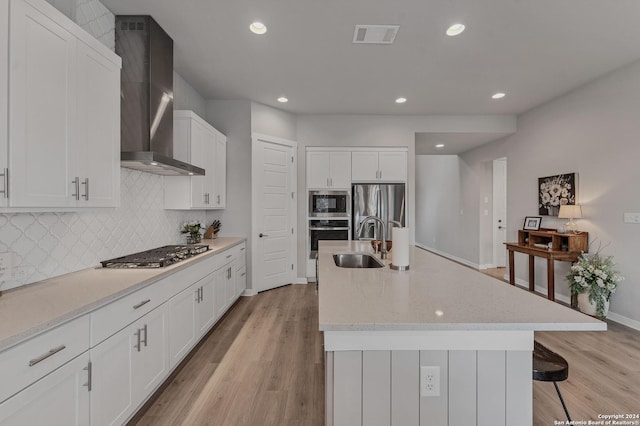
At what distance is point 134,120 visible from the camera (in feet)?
7.47

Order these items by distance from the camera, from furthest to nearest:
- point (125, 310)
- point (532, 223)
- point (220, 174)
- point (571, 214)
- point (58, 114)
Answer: point (532, 223)
point (220, 174)
point (571, 214)
point (125, 310)
point (58, 114)

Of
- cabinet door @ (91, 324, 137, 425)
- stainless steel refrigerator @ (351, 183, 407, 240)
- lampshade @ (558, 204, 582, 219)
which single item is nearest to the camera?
cabinet door @ (91, 324, 137, 425)

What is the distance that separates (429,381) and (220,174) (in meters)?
3.52

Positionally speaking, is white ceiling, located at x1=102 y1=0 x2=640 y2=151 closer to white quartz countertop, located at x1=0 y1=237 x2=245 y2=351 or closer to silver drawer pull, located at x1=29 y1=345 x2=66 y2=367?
white quartz countertop, located at x1=0 y1=237 x2=245 y2=351

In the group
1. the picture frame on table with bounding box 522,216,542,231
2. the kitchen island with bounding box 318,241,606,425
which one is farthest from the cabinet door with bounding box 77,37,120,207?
the picture frame on table with bounding box 522,216,542,231

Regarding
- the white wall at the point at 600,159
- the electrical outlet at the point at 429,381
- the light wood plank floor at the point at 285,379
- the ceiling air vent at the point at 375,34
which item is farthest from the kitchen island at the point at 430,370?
the white wall at the point at 600,159

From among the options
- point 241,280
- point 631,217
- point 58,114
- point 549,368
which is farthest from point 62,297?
point 631,217

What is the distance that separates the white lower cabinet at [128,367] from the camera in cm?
142

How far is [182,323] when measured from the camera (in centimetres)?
227

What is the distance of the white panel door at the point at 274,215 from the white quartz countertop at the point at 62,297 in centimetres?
231

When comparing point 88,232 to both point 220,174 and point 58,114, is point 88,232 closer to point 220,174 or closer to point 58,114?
point 58,114

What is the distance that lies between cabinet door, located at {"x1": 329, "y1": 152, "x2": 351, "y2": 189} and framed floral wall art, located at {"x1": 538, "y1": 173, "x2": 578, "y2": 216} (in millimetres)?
Result: 2891

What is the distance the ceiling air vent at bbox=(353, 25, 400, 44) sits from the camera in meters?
2.54

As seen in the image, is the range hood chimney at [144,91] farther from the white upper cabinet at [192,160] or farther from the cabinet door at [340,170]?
the cabinet door at [340,170]
